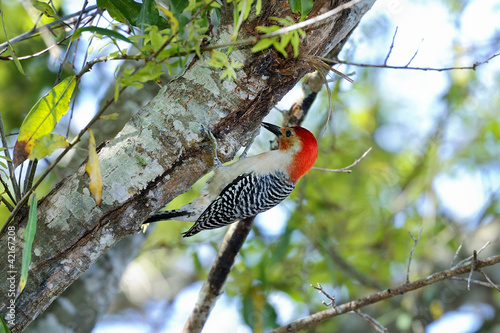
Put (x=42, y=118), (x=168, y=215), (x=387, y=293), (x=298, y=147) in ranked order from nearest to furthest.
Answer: (x=42, y=118)
(x=387, y=293)
(x=168, y=215)
(x=298, y=147)

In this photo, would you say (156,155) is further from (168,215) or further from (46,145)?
(168,215)

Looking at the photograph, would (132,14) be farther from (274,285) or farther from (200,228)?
(274,285)

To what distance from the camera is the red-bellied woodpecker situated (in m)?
3.87

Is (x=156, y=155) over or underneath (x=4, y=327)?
over

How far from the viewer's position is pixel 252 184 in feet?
13.2

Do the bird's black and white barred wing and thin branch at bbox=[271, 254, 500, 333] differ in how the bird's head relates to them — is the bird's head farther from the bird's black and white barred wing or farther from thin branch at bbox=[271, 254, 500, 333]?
thin branch at bbox=[271, 254, 500, 333]

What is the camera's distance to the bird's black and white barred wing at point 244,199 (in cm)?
382

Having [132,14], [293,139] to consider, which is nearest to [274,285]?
[293,139]

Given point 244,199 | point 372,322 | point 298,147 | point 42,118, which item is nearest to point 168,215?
point 244,199

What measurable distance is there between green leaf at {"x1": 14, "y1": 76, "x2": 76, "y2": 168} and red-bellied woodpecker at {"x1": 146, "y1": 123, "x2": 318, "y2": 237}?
1.56 metres

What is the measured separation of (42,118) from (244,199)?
1.89 metres

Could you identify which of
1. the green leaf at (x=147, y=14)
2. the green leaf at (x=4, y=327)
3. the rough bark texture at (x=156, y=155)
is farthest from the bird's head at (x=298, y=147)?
the green leaf at (x=4, y=327)

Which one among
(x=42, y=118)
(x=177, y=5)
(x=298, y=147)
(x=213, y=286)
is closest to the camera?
(x=177, y=5)

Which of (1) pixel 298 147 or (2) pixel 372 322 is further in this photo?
(1) pixel 298 147
